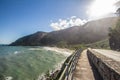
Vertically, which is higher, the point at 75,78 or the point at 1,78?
the point at 75,78

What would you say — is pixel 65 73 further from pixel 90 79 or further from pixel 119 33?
pixel 119 33

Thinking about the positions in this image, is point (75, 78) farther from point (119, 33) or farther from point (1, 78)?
point (119, 33)

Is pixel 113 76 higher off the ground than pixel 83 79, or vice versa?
pixel 113 76

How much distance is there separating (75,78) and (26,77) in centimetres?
1423

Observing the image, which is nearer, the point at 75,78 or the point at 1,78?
the point at 75,78

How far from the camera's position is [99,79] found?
10.4m

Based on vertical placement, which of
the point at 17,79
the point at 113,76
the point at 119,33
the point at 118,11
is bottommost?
the point at 17,79

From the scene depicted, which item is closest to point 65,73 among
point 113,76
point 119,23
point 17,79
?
point 113,76

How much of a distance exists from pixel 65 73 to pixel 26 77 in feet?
53.0

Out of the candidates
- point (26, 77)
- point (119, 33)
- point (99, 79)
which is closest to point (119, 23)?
point (119, 33)

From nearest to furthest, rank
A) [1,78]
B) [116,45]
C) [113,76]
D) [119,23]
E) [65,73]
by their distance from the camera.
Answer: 1. [113,76]
2. [65,73]
3. [1,78]
4. [119,23]
5. [116,45]

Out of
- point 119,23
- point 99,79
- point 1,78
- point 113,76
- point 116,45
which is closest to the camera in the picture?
point 113,76

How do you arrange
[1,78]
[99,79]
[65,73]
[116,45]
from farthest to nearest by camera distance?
[116,45] → [1,78] → [99,79] → [65,73]

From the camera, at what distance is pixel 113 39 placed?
53031mm
